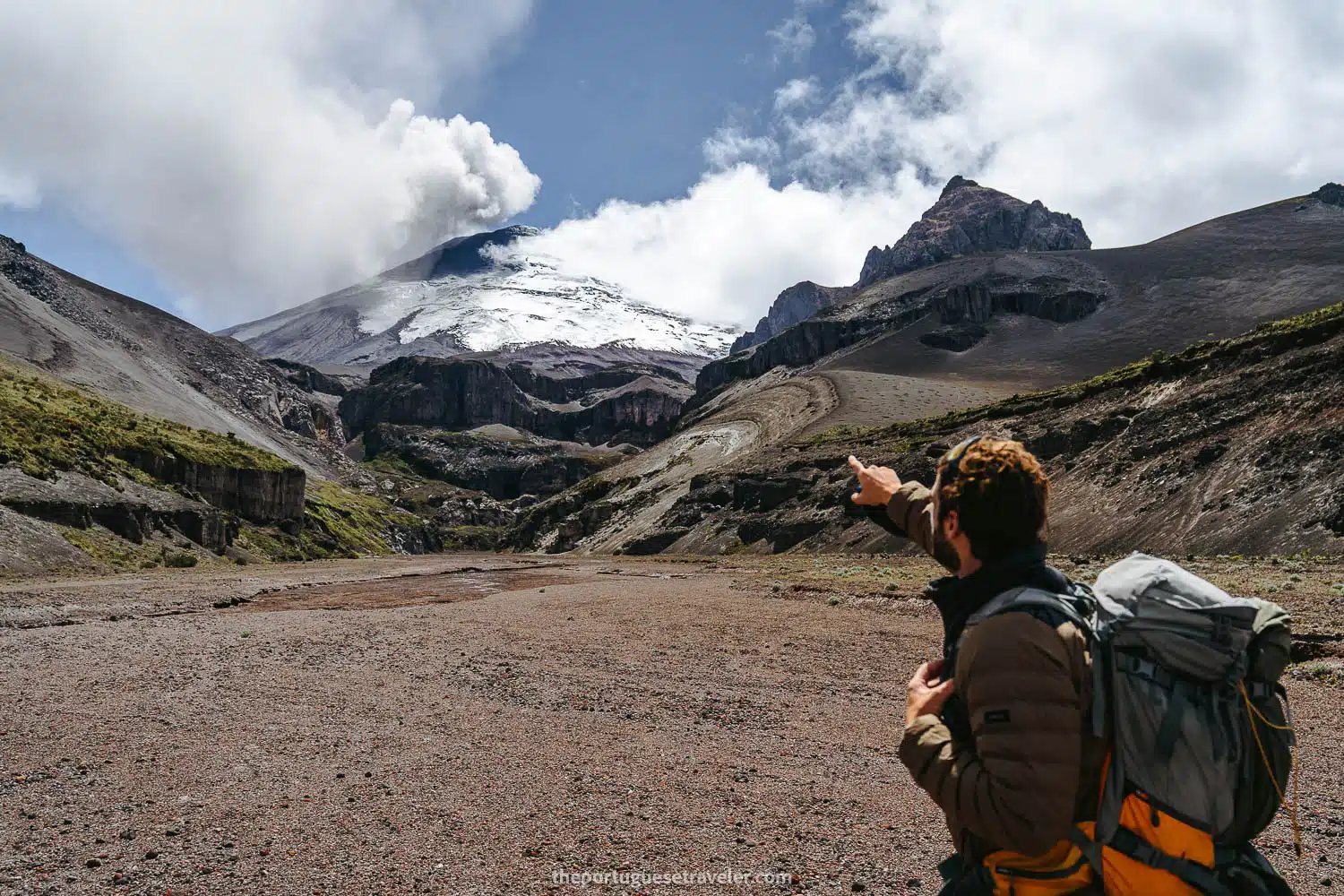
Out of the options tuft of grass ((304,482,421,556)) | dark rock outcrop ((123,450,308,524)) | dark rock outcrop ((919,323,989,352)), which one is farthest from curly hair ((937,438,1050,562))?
dark rock outcrop ((919,323,989,352))

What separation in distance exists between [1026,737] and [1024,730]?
17 millimetres

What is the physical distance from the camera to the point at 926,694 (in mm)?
2561

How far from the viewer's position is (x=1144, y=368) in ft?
156

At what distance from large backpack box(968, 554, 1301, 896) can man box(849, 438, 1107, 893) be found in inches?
2.7

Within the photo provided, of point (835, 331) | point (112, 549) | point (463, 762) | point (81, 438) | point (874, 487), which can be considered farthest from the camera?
point (835, 331)

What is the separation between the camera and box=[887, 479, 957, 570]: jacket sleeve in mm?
3160

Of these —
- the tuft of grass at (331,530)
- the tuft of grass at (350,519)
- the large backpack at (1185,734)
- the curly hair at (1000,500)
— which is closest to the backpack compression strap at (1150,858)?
the large backpack at (1185,734)

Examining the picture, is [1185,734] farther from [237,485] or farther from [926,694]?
[237,485]

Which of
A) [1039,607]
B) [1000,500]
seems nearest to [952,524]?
[1000,500]

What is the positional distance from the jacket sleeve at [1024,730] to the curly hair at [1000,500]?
0.37m

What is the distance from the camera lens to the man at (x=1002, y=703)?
2160mm

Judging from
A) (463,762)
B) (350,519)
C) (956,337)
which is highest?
(956,337)

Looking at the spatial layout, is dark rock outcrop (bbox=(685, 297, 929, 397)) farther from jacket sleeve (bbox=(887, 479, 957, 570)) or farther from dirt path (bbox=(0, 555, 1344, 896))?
jacket sleeve (bbox=(887, 479, 957, 570))

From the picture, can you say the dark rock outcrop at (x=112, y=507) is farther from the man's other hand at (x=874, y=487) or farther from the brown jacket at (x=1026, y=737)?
the brown jacket at (x=1026, y=737)
